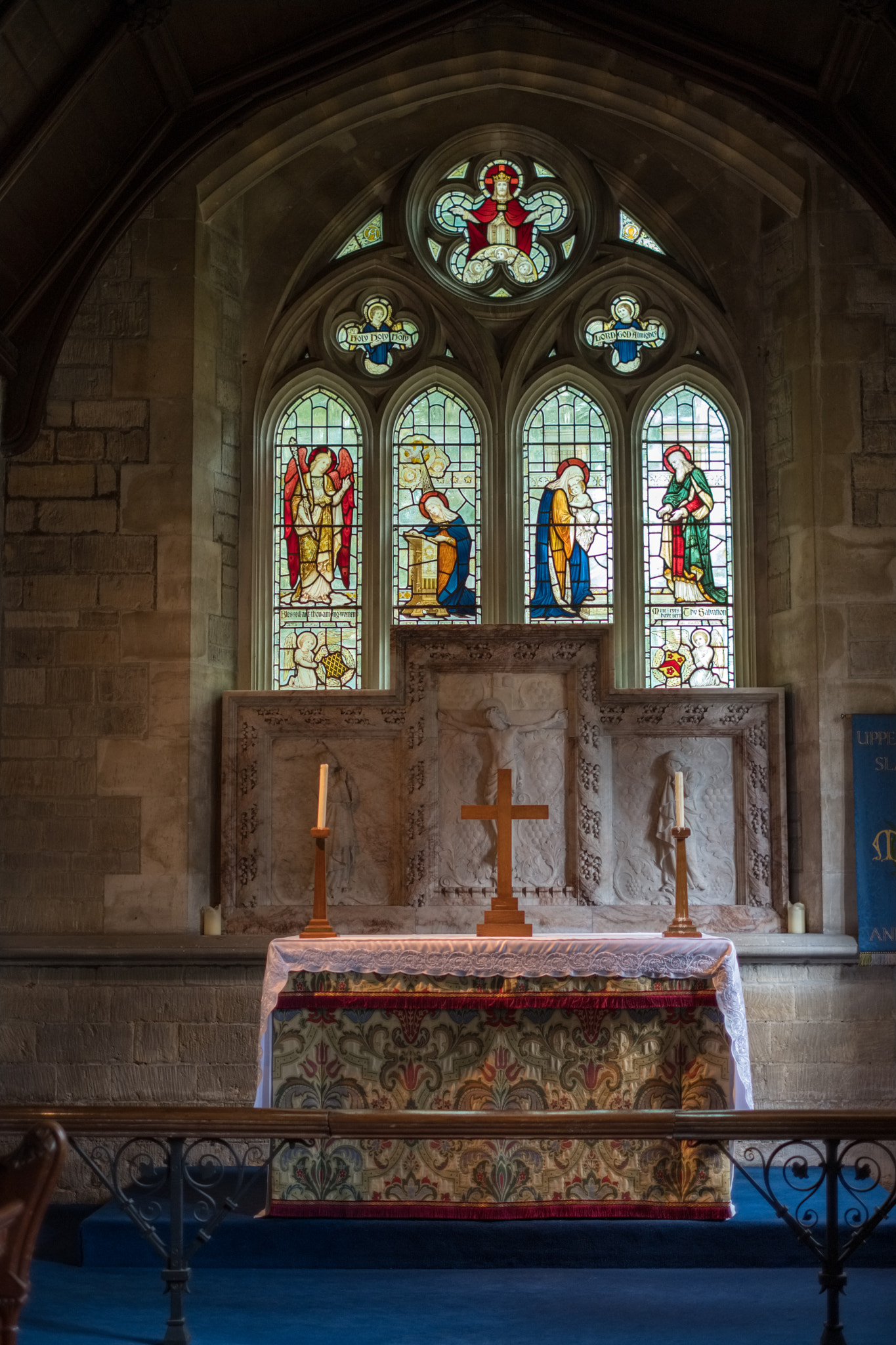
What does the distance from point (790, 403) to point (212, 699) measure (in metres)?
3.53

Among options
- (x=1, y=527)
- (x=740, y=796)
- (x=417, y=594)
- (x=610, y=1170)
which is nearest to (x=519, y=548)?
(x=417, y=594)

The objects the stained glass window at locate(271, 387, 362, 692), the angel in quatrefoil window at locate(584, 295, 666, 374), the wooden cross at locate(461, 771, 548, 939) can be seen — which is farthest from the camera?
the angel in quatrefoil window at locate(584, 295, 666, 374)

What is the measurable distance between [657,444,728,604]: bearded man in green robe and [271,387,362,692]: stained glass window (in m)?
1.77

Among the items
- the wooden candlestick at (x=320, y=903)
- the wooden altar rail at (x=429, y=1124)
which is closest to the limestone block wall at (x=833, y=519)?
the wooden candlestick at (x=320, y=903)

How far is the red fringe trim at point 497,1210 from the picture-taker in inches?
237

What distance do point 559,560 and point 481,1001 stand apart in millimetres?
3438

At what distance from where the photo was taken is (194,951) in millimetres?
7637

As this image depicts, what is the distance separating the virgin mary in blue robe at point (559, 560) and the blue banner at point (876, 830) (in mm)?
1807

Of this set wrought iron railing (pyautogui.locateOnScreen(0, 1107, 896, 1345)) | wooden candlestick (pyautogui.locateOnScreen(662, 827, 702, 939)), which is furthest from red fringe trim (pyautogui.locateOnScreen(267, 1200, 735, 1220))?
wrought iron railing (pyautogui.locateOnScreen(0, 1107, 896, 1345))

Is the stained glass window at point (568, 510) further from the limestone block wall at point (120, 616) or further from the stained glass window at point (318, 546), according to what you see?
the limestone block wall at point (120, 616)

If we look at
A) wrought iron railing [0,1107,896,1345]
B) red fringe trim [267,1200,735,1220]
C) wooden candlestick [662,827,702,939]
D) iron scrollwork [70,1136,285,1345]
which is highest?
wooden candlestick [662,827,702,939]

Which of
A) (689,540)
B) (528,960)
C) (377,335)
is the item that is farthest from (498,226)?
(528,960)

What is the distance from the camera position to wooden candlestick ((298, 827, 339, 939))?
6.49m

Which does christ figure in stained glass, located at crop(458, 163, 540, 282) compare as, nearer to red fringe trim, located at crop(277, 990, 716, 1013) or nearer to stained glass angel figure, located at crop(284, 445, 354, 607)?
stained glass angel figure, located at crop(284, 445, 354, 607)
